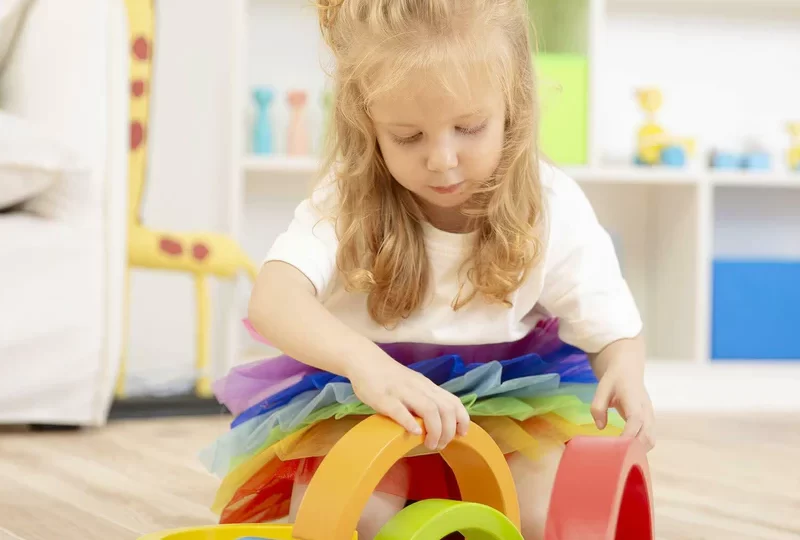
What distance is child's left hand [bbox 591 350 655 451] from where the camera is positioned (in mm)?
715

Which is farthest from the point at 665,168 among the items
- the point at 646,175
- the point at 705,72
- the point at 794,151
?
the point at 705,72

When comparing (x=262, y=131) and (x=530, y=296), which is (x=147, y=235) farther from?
(x=530, y=296)

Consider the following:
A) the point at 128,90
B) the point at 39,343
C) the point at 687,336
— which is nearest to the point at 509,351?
the point at 39,343

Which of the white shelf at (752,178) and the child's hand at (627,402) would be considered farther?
the white shelf at (752,178)

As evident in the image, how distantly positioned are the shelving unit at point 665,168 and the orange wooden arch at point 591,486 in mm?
1238

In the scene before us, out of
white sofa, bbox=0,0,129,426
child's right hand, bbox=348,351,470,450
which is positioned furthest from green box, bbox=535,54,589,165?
child's right hand, bbox=348,351,470,450

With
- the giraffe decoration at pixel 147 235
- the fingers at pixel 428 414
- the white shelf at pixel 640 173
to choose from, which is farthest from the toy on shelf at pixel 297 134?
the fingers at pixel 428 414

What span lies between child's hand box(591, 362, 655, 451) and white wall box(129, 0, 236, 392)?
1.40 m

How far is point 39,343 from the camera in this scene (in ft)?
4.40

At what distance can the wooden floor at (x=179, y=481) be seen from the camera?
0.87 metres

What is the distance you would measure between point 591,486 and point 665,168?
4.64 feet

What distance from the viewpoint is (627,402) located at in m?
0.73

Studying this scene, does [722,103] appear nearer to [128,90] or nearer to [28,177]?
[128,90]

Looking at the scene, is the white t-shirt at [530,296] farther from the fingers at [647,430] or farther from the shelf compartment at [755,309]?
the shelf compartment at [755,309]
